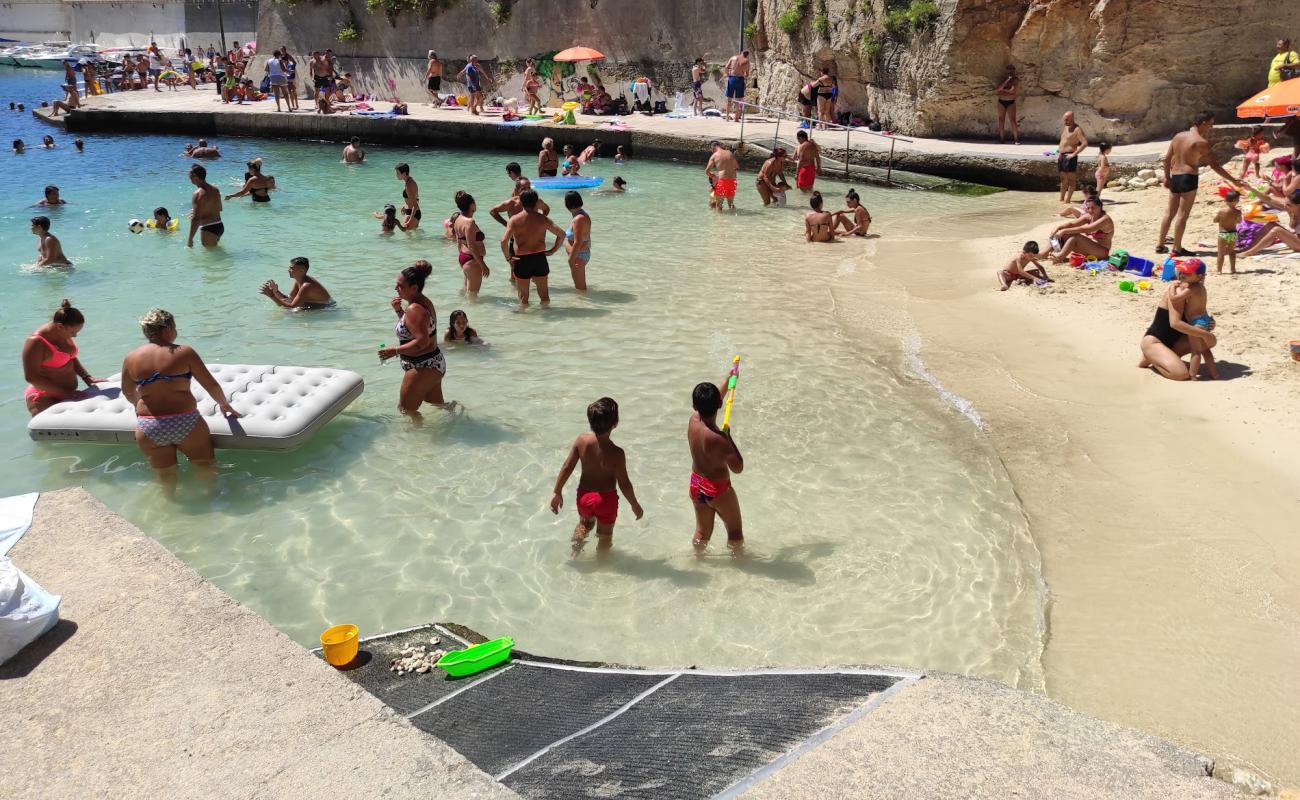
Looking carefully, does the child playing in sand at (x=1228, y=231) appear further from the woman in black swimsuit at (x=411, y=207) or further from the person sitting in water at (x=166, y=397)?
the woman in black swimsuit at (x=411, y=207)

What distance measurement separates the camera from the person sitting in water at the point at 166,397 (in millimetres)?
6004

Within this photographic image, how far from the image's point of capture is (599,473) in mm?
5348

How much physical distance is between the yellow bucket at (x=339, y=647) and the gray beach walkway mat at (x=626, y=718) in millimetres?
73

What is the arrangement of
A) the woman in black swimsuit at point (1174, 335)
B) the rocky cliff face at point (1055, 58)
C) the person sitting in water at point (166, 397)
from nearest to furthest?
the person sitting in water at point (166, 397) < the woman in black swimsuit at point (1174, 335) < the rocky cliff face at point (1055, 58)

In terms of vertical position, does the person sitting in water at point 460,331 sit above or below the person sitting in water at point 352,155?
below

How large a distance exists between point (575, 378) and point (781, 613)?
3987mm

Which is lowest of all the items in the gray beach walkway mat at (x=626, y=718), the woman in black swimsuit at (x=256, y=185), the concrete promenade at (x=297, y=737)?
the gray beach walkway mat at (x=626, y=718)

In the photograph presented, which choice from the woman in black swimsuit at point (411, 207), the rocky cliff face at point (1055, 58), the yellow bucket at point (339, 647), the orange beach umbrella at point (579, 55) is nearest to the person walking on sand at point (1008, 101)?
the rocky cliff face at point (1055, 58)

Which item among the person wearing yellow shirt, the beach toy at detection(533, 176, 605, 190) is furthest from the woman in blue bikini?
the person wearing yellow shirt

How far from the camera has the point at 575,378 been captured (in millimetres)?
8727

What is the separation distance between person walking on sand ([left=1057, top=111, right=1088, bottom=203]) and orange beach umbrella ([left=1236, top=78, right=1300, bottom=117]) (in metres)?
2.98

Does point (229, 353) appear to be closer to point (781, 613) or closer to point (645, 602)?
point (645, 602)

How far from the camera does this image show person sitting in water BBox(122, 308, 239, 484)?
236 inches

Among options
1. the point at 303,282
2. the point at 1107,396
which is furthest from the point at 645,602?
the point at 303,282
